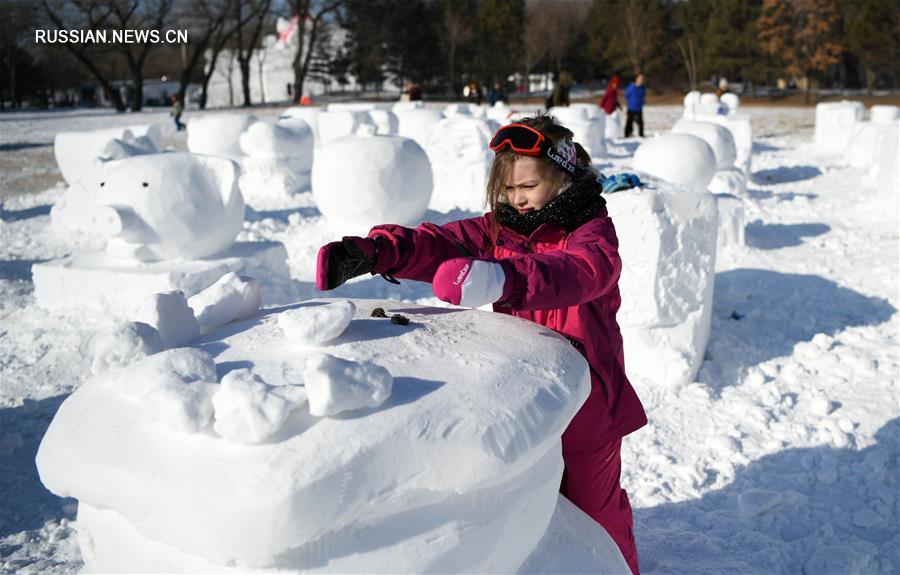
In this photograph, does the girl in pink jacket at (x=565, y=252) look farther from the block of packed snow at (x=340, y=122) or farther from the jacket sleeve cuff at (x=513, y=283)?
the block of packed snow at (x=340, y=122)

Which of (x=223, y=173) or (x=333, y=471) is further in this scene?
(x=223, y=173)

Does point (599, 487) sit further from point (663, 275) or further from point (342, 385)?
point (663, 275)

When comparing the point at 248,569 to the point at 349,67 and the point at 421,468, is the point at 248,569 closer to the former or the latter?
the point at 421,468

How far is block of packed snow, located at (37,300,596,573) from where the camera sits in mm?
1274

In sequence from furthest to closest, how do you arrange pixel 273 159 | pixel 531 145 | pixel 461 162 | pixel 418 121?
pixel 418 121, pixel 273 159, pixel 461 162, pixel 531 145

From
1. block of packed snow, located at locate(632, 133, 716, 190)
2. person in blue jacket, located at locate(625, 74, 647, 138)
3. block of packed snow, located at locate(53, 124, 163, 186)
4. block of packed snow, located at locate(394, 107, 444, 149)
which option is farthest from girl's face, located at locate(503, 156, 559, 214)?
person in blue jacket, located at locate(625, 74, 647, 138)

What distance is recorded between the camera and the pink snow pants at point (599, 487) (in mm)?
2176

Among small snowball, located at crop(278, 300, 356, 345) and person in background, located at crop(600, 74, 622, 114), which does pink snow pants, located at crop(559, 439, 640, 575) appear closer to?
small snowball, located at crop(278, 300, 356, 345)

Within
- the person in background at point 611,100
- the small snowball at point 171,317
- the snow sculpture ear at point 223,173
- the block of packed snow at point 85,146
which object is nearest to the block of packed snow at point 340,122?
the block of packed snow at point 85,146

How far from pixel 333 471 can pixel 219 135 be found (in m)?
10.9

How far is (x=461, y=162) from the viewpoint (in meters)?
9.90

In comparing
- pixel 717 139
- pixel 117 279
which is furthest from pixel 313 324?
pixel 717 139

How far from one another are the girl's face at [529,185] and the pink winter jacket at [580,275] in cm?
8

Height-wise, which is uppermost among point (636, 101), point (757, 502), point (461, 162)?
point (636, 101)
